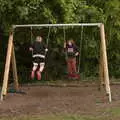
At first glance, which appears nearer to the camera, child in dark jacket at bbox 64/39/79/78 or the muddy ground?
the muddy ground

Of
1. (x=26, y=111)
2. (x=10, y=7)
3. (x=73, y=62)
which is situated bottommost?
(x=26, y=111)

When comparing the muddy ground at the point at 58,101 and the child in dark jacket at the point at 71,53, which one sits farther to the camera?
the child in dark jacket at the point at 71,53

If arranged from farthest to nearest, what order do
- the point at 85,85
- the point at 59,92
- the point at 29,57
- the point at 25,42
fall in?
the point at 29,57 < the point at 25,42 < the point at 85,85 < the point at 59,92

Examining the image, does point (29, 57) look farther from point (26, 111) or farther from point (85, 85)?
point (26, 111)

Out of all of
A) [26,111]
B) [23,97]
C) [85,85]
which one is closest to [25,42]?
[85,85]

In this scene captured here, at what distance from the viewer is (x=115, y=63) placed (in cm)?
1727

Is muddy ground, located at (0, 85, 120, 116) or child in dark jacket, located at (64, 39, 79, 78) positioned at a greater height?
child in dark jacket, located at (64, 39, 79, 78)

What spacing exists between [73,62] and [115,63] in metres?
3.58

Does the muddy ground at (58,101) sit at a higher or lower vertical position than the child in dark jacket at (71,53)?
lower

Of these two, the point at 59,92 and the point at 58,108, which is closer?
the point at 58,108

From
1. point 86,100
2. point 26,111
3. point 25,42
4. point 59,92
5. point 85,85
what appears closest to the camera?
point 26,111

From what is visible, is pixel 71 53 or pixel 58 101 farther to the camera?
pixel 71 53

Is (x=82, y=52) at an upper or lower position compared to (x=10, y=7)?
lower

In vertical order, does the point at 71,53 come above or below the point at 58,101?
above
